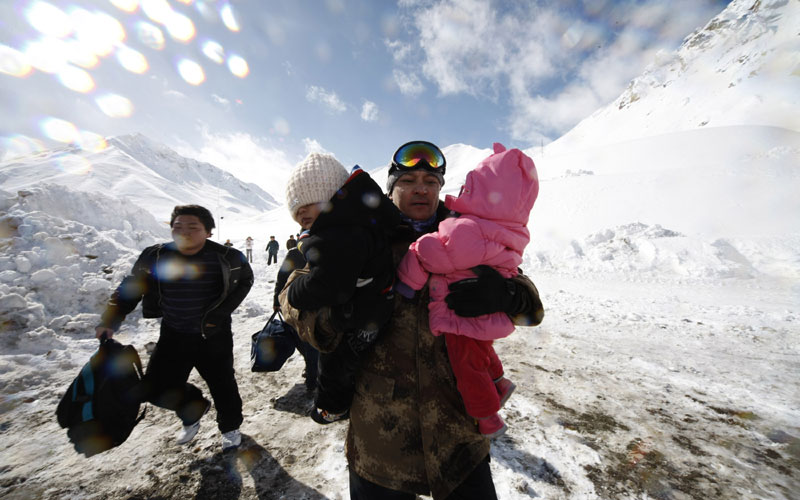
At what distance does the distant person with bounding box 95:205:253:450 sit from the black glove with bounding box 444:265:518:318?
2.56 metres

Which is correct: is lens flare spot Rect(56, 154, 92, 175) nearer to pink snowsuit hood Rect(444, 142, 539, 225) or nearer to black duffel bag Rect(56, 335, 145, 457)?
black duffel bag Rect(56, 335, 145, 457)

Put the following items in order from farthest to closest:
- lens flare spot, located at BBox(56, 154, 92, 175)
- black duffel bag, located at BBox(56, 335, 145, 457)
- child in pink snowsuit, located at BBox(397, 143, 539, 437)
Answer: lens flare spot, located at BBox(56, 154, 92, 175), black duffel bag, located at BBox(56, 335, 145, 457), child in pink snowsuit, located at BBox(397, 143, 539, 437)

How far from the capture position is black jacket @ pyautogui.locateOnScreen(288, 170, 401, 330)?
1397mm

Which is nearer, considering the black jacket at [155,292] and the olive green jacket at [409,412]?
the olive green jacket at [409,412]

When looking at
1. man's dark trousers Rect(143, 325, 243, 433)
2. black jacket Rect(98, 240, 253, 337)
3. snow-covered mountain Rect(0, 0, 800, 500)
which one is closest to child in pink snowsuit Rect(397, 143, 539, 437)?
snow-covered mountain Rect(0, 0, 800, 500)

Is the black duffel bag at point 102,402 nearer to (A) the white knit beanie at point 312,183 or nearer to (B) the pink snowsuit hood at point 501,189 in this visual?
(A) the white knit beanie at point 312,183

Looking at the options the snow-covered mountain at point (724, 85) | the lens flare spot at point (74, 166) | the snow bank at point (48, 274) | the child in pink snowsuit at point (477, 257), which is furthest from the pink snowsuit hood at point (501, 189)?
the lens flare spot at point (74, 166)

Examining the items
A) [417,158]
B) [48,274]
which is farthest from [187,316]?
[48,274]

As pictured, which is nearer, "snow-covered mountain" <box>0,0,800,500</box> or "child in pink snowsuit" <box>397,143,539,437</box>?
"child in pink snowsuit" <box>397,143,539,437</box>

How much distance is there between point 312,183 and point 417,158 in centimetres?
82

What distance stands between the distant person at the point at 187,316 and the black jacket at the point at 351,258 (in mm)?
2037

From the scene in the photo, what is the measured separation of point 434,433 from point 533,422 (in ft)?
7.49

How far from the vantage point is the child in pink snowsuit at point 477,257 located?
5.48 ft

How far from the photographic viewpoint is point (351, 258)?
55.1 inches
